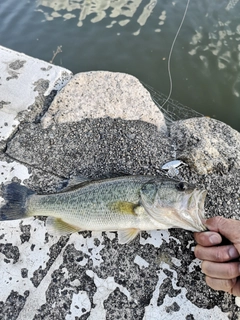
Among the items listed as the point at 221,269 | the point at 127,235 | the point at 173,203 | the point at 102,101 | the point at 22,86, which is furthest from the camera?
the point at 22,86

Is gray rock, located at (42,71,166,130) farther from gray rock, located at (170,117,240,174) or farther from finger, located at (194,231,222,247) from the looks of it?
finger, located at (194,231,222,247)

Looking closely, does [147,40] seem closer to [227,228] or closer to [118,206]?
[118,206]

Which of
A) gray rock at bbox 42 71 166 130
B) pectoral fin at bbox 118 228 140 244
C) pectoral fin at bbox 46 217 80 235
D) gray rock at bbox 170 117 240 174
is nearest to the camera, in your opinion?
pectoral fin at bbox 118 228 140 244

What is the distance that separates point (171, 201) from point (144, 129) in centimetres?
138

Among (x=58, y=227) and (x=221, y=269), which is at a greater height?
(x=221, y=269)

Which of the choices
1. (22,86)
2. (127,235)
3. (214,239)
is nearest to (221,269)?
(214,239)

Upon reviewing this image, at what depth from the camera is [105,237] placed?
10.5ft

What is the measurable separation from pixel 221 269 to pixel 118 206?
99cm

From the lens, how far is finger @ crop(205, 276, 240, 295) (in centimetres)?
272

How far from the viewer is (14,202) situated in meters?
3.24

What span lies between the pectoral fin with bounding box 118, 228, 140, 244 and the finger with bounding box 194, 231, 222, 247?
56 cm

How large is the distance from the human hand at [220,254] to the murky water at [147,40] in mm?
4008

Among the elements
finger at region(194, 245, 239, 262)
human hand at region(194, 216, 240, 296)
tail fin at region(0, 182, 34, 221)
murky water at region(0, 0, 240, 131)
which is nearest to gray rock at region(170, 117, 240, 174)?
human hand at region(194, 216, 240, 296)

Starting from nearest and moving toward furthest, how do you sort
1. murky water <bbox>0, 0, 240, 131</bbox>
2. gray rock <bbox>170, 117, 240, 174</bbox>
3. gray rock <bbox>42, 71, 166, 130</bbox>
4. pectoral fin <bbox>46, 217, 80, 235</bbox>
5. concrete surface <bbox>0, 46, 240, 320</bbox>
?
concrete surface <bbox>0, 46, 240, 320</bbox>
pectoral fin <bbox>46, 217, 80, 235</bbox>
gray rock <bbox>170, 117, 240, 174</bbox>
gray rock <bbox>42, 71, 166, 130</bbox>
murky water <bbox>0, 0, 240, 131</bbox>
